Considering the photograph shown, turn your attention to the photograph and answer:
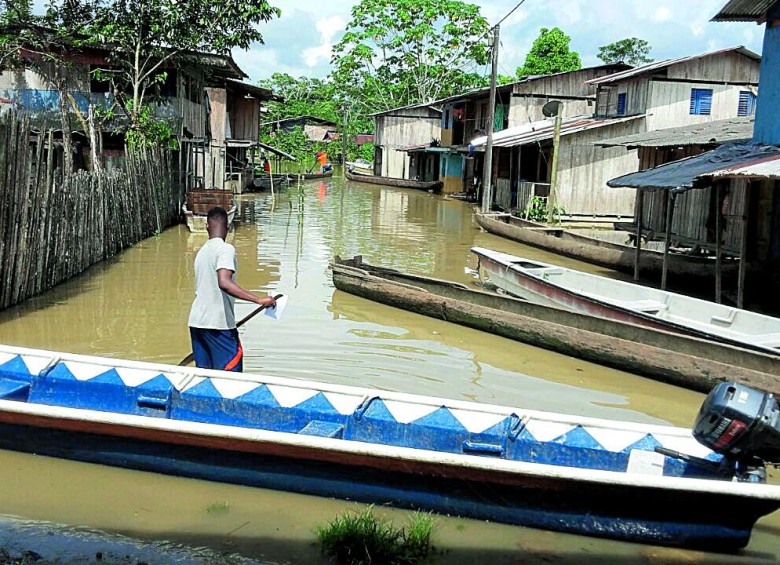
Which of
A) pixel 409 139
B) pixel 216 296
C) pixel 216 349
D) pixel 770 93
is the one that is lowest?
pixel 216 349

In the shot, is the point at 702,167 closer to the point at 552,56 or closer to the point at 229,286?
the point at 229,286

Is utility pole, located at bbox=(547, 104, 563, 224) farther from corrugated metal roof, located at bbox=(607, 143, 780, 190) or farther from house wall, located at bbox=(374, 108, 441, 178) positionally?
house wall, located at bbox=(374, 108, 441, 178)

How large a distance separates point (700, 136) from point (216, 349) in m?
11.4

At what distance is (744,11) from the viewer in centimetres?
1170

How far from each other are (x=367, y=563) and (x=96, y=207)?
391 inches

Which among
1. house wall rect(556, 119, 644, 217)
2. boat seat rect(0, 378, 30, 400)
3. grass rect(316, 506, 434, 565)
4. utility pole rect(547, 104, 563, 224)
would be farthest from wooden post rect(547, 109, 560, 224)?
grass rect(316, 506, 434, 565)

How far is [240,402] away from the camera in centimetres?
560

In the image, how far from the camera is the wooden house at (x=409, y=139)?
1704 inches

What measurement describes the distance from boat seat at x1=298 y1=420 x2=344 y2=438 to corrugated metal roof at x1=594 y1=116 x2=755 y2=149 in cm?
1016

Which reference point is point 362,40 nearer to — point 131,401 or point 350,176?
point 350,176

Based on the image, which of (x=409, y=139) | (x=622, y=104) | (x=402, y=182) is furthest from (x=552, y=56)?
(x=622, y=104)

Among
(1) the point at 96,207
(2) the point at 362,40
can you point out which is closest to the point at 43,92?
(1) the point at 96,207

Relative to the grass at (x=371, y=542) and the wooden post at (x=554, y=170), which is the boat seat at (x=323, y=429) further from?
the wooden post at (x=554, y=170)

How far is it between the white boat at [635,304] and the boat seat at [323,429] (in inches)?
173
